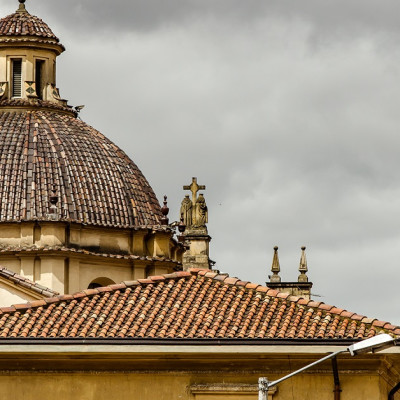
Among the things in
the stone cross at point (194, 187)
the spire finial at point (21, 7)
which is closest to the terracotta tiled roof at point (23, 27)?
the spire finial at point (21, 7)

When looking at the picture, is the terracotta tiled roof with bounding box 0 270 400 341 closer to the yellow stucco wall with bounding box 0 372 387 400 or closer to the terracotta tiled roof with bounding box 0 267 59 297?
the yellow stucco wall with bounding box 0 372 387 400

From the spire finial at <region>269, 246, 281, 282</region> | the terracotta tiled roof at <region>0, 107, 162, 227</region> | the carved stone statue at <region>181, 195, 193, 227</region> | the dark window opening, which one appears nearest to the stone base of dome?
the terracotta tiled roof at <region>0, 107, 162, 227</region>

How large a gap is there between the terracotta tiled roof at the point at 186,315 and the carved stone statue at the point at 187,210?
25509mm

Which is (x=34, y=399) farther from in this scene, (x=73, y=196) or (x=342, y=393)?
(x=73, y=196)

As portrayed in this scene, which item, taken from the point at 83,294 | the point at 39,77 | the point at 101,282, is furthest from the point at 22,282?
the point at 83,294

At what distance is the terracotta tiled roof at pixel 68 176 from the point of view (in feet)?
238

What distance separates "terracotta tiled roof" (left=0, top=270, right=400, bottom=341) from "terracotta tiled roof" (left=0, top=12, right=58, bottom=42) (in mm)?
29798

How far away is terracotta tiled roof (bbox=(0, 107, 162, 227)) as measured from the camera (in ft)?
238

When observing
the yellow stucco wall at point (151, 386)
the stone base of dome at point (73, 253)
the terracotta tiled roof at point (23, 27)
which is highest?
the terracotta tiled roof at point (23, 27)

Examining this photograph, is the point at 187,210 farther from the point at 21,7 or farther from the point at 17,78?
the point at 21,7

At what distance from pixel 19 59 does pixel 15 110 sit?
172 cm

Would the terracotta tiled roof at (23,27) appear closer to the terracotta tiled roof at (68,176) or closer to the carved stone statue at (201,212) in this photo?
the terracotta tiled roof at (68,176)

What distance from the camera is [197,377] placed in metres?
44.5

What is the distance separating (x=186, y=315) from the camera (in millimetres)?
45969
